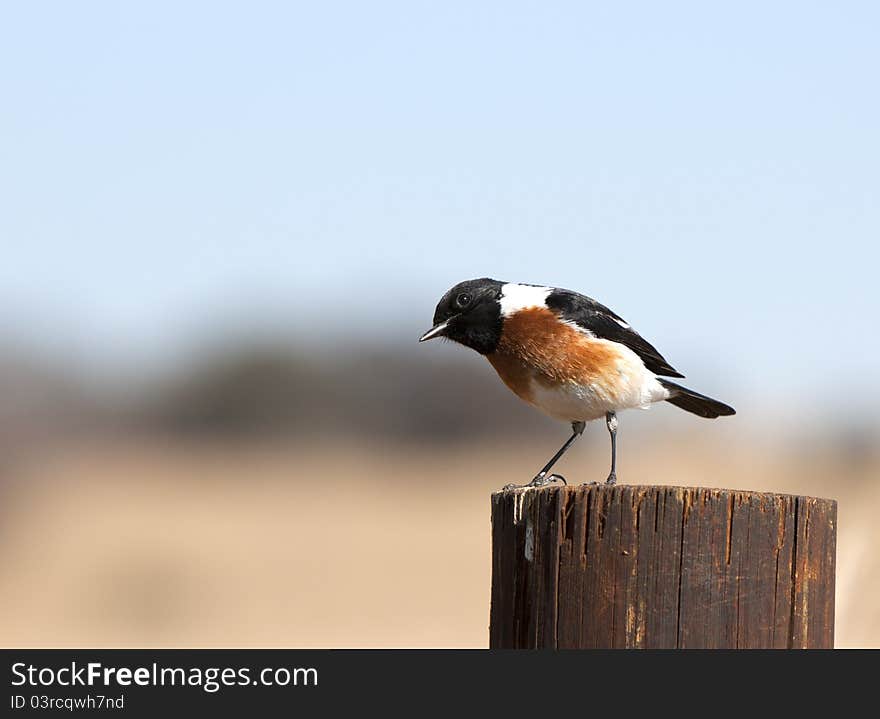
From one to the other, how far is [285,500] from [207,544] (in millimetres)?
2208

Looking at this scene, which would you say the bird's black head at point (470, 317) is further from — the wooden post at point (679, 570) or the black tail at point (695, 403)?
the wooden post at point (679, 570)

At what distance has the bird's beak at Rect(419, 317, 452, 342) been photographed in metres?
7.91

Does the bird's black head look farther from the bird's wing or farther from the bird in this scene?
the bird's wing

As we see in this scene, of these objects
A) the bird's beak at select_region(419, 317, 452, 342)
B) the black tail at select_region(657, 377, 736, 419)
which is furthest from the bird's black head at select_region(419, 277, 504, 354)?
the black tail at select_region(657, 377, 736, 419)

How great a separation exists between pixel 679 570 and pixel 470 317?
11.7 feet

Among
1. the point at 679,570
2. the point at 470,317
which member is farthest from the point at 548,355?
the point at 679,570

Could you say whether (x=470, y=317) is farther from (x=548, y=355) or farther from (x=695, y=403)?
(x=695, y=403)

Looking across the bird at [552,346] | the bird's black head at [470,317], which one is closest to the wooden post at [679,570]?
the bird at [552,346]

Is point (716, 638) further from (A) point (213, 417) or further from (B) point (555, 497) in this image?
(A) point (213, 417)

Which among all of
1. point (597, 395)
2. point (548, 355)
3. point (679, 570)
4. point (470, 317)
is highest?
point (470, 317)

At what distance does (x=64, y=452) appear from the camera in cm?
2866

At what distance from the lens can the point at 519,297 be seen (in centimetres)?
805

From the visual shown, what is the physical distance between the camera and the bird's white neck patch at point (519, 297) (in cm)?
797

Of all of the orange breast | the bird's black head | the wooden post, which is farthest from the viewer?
the bird's black head
